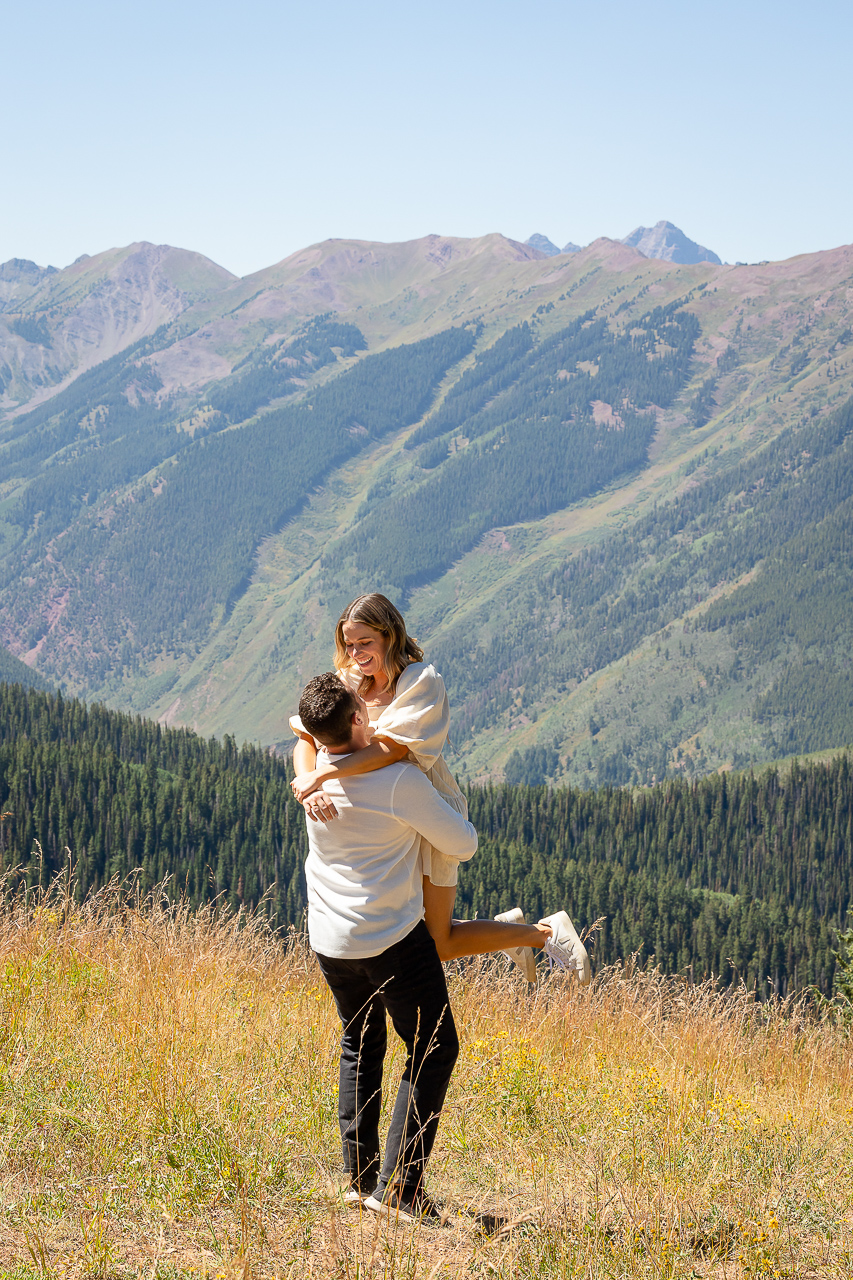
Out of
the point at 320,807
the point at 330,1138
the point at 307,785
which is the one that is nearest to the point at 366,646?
the point at 307,785

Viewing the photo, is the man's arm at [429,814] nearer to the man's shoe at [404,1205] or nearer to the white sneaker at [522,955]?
the man's shoe at [404,1205]

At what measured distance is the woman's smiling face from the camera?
6145 millimetres

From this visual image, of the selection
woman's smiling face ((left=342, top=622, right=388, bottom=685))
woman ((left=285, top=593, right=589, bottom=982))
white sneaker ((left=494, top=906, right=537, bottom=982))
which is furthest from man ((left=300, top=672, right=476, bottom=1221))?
white sneaker ((left=494, top=906, right=537, bottom=982))

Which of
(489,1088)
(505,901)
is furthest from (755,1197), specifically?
(505,901)

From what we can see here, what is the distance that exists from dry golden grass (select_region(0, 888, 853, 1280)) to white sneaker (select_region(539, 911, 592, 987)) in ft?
3.13

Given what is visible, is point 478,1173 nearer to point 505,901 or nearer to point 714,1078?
point 714,1078

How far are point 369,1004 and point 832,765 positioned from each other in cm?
19405

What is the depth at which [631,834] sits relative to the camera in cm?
16938

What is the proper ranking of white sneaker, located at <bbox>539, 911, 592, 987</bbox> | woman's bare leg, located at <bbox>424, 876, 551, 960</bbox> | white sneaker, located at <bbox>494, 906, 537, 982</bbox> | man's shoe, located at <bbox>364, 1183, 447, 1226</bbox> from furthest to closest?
white sneaker, located at <bbox>494, 906, 537, 982</bbox> → white sneaker, located at <bbox>539, 911, 592, 987</bbox> → woman's bare leg, located at <bbox>424, 876, 551, 960</bbox> → man's shoe, located at <bbox>364, 1183, 447, 1226</bbox>

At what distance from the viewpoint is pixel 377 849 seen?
5.87m

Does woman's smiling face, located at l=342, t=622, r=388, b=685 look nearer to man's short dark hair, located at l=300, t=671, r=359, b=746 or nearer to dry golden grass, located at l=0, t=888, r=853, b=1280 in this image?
man's short dark hair, located at l=300, t=671, r=359, b=746

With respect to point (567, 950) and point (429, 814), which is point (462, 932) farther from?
point (567, 950)

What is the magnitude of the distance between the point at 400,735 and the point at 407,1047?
68.8 inches

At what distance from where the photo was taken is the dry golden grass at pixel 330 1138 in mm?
5336
